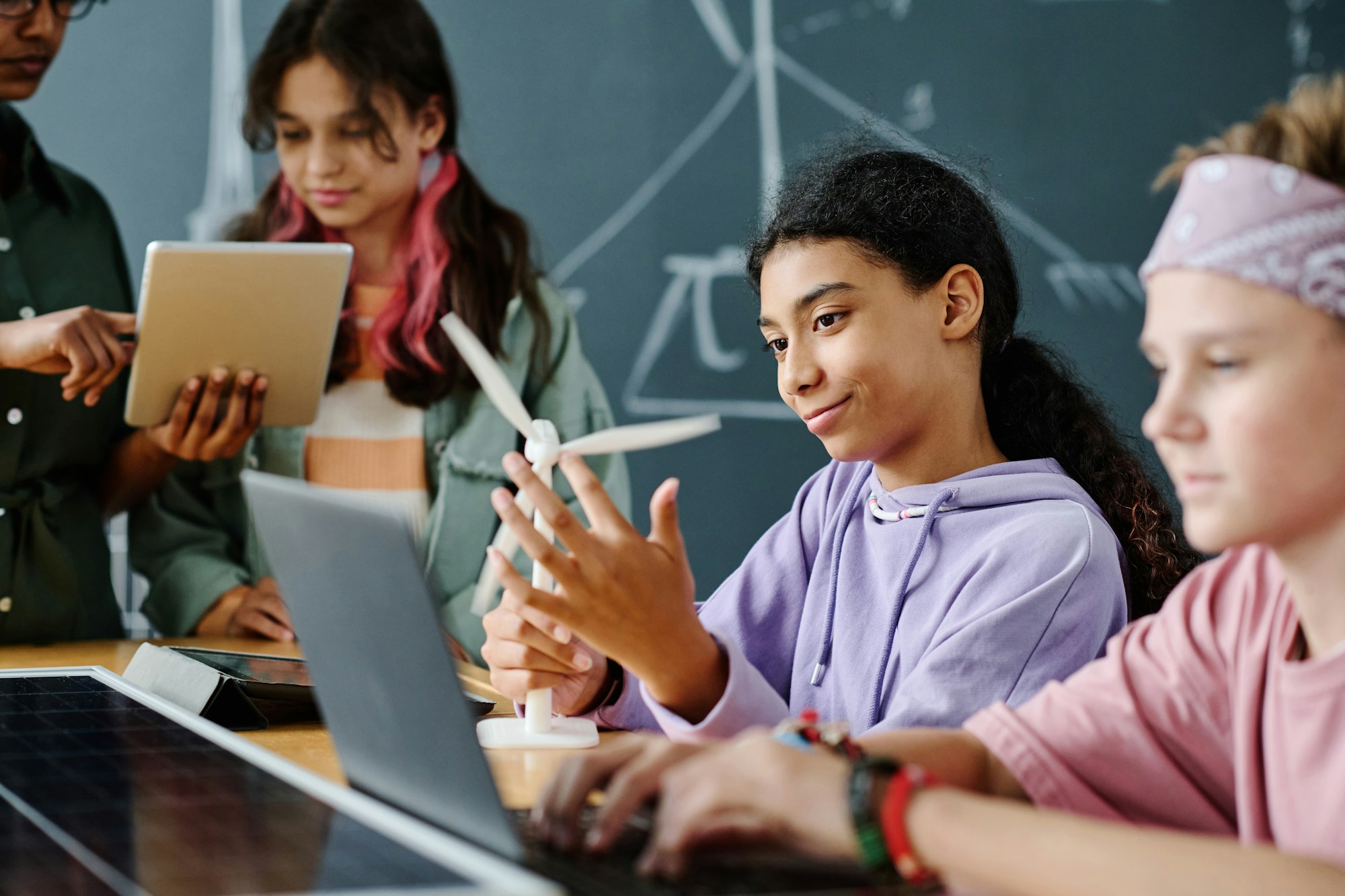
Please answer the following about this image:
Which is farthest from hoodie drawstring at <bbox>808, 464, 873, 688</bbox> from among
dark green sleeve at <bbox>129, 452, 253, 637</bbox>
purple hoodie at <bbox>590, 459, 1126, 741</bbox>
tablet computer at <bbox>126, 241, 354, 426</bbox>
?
dark green sleeve at <bbox>129, 452, 253, 637</bbox>

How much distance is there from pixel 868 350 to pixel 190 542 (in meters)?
1.18

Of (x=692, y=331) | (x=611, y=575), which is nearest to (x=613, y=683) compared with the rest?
(x=611, y=575)

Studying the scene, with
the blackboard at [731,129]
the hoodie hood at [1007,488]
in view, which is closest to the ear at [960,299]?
the hoodie hood at [1007,488]

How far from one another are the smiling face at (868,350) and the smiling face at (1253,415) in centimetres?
54

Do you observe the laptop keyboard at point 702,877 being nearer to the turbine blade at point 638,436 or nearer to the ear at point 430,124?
the turbine blade at point 638,436

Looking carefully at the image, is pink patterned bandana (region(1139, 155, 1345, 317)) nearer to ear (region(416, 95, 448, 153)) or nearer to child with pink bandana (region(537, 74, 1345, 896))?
child with pink bandana (region(537, 74, 1345, 896))

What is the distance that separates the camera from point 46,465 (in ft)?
6.25

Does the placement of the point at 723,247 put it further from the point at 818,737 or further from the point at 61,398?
the point at 818,737

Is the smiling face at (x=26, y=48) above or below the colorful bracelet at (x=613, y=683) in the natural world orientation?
above

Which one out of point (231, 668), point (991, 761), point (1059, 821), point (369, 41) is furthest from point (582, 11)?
point (1059, 821)

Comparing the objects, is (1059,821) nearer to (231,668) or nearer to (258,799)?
(258,799)

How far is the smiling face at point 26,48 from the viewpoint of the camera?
192cm

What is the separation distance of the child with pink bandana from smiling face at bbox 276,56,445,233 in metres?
1.50

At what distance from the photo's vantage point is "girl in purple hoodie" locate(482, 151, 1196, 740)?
114 cm
